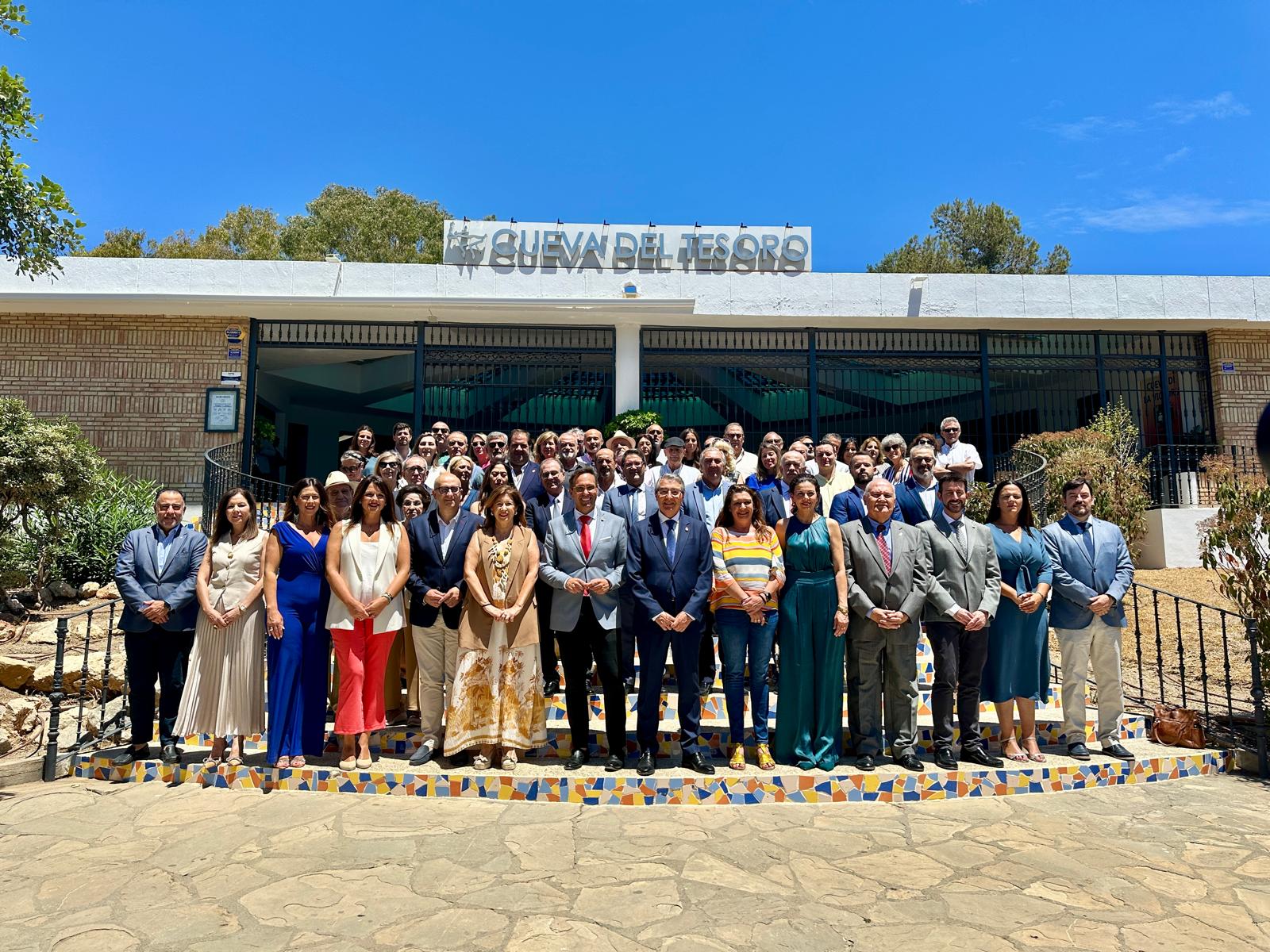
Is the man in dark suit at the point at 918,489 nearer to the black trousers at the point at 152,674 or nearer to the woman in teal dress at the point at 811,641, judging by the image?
the woman in teal dress at the point at 811,641

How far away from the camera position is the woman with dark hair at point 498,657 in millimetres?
5121

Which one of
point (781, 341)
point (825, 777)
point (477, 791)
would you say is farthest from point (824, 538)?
point (781, 341)

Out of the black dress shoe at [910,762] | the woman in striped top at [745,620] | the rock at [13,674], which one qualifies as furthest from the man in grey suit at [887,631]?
the rock at [13,674]

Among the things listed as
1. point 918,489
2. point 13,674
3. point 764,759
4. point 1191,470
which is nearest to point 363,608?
point 764,759

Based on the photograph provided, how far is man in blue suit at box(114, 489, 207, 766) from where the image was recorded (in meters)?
5.17

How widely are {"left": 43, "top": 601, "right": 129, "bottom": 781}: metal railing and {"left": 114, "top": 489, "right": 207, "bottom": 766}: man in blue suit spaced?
0.65 ft

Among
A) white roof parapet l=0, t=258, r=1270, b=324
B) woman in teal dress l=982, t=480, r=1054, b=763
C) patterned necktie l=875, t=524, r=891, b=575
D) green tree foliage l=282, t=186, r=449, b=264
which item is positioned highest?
green tree foliage l=282, t=186, r=449, b=264

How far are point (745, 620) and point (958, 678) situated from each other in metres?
1.38

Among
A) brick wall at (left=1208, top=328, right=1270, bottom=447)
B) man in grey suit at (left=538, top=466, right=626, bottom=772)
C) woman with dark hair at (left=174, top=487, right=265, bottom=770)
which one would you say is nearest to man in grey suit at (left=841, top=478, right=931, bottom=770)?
man in grey suit at (left=538, top=466, right=626, bottom=772)

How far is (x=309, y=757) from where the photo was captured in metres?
5.27

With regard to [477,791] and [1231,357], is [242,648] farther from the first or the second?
[1231,357]

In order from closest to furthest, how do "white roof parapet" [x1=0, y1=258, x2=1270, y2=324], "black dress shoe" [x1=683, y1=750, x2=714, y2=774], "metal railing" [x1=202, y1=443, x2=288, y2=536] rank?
"black dress shoe" [x1=683, y1=750, x2=714, y2=774] < "metal railing" [x1=202, y1=443, x2=288, y2=536] < "white roof parapet" [x1=0, y1=258, x2=1270, y2=324]

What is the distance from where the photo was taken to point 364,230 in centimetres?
2870

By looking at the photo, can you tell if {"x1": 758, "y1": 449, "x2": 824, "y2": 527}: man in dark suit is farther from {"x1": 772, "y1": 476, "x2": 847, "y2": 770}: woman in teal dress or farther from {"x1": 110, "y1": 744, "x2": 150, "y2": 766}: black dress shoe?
{"x1": 110, "y1": 744, "x2": 150, "y2": 766}: black dress shoe
